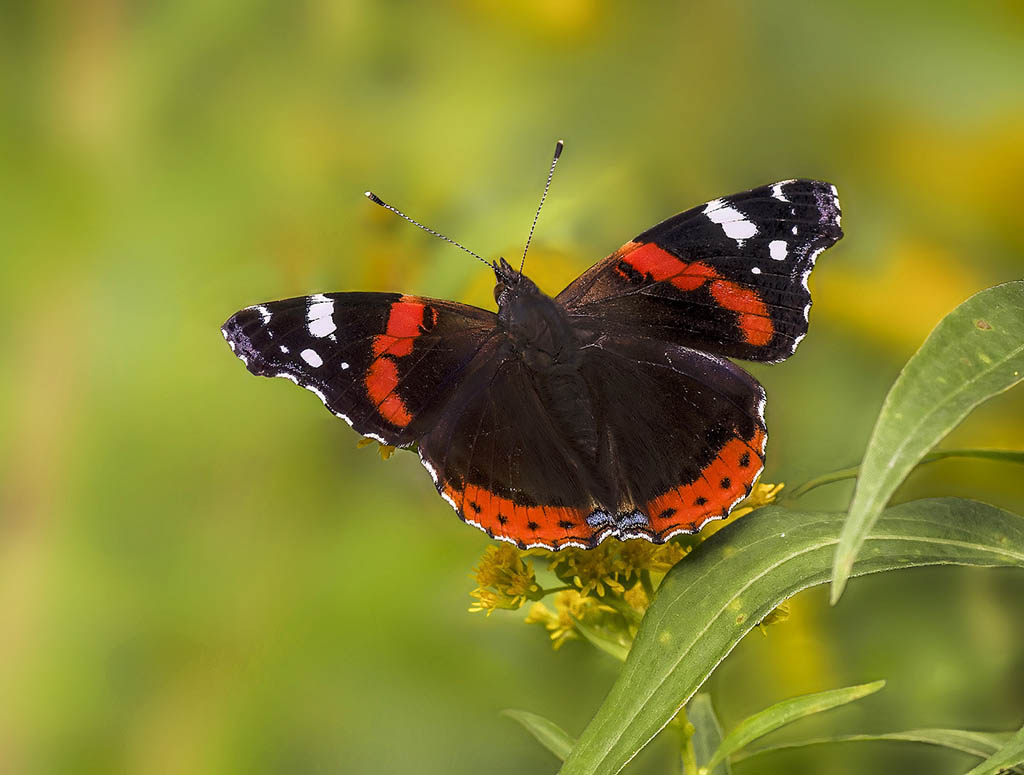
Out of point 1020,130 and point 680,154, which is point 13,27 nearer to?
point 680,154

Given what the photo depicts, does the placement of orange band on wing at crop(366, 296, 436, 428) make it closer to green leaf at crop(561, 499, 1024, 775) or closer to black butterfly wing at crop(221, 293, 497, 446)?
black butterfly wing at crop(221, 293, 497, 446)

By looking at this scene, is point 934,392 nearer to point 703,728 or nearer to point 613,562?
point 613,562

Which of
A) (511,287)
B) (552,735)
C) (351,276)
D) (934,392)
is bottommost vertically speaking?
(552,735)

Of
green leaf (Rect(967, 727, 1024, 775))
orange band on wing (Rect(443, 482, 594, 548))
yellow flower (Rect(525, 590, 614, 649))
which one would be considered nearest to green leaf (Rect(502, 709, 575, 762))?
yellow flower (Rect(525, 590, 614, 649))

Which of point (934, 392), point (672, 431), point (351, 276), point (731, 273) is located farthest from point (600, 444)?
point (351, 276)

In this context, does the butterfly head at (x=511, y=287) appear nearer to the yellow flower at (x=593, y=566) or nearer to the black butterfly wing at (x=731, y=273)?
the black butterfly wing at (x=731, y=273)
